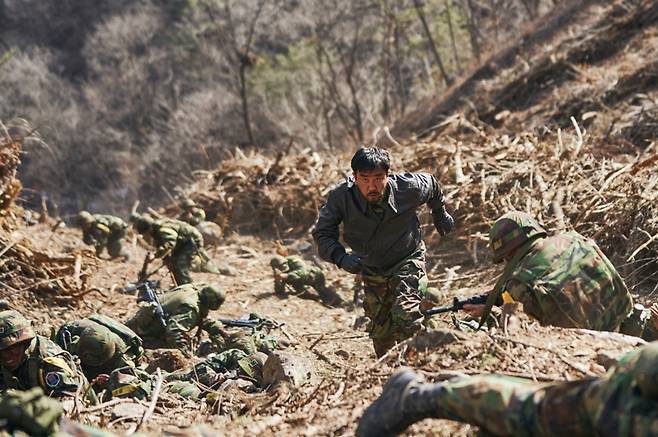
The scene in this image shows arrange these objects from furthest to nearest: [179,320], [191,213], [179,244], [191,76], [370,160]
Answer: [191,76]
[191,213]
[179,244]
[179,320]
[370,160]

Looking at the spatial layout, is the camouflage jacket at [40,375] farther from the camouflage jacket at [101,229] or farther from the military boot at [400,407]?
the camouflage jacket at [101,229]

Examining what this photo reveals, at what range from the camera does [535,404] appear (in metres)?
3.33

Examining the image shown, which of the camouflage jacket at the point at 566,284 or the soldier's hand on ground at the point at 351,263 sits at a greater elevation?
the soldier's hand on ground at the point at 351,263

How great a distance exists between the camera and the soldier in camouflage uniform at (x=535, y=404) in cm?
302

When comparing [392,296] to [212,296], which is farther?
[212,296]

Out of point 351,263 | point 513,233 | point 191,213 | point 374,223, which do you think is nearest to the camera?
point 513,233

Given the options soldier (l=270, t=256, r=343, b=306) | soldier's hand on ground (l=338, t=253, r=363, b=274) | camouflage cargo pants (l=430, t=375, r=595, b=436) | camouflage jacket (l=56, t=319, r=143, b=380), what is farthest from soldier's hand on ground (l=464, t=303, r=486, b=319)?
soldier (l=270, t=256, r=343, b=306)

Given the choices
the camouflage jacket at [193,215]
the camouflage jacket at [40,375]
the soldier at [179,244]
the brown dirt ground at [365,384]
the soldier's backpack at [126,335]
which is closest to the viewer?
the brown dirt ground at [365,384]

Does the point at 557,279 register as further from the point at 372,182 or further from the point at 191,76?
the point at 191,76

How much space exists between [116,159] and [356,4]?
1444 centimetres

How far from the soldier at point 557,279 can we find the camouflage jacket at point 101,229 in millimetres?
6713

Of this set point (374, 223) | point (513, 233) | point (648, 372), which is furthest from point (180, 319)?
point (648, 372)

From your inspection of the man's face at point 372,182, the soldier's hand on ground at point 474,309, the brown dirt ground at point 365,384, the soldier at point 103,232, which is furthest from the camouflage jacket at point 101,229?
the soldier's hand on ground at point 474,309

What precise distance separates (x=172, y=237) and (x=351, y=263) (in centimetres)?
369
